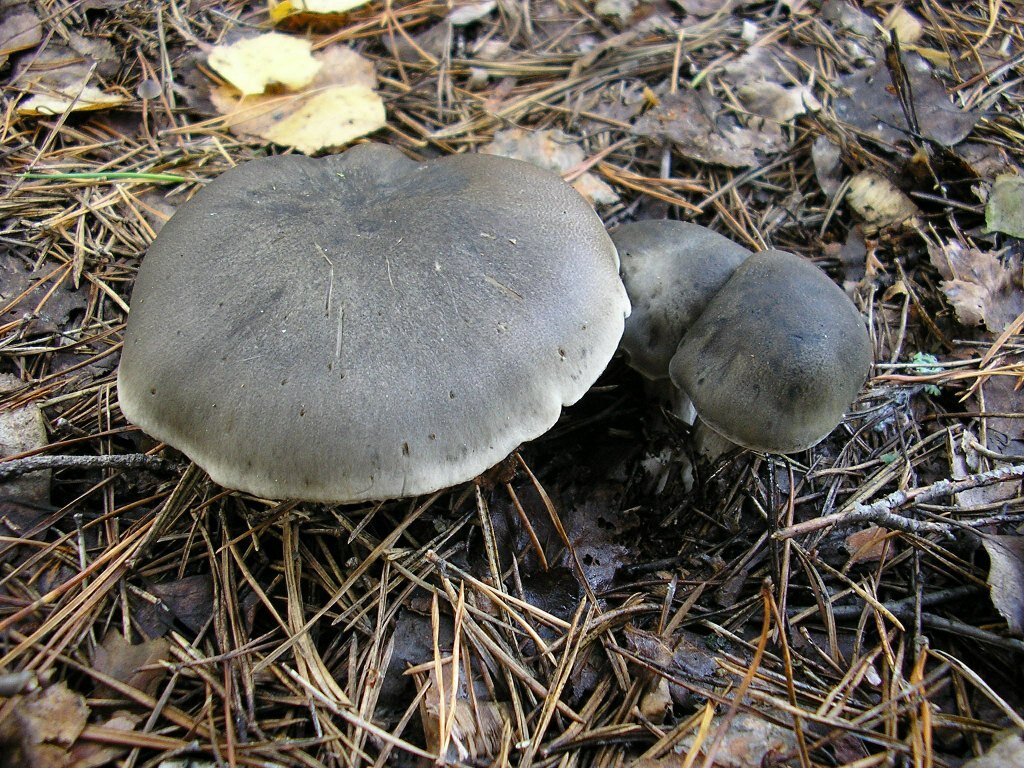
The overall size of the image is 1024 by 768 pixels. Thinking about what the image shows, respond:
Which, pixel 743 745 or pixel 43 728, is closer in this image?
pixel 43 728

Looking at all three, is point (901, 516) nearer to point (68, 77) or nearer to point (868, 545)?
point (868, 545)

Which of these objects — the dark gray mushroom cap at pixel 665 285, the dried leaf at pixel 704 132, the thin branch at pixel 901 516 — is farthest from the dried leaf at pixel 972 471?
the dried leaf at pixel 704 132

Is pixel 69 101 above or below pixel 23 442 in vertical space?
above

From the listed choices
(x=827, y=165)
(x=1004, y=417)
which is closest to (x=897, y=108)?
(x=827, y=165)

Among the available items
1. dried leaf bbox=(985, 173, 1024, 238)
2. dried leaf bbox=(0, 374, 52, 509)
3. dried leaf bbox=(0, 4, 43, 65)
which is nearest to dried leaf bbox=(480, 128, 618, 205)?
dried leaf bbox=(985, 173, 1024, 238)

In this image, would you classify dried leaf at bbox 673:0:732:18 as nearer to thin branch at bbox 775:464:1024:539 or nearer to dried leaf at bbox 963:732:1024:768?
thin branch at bbox 775:464:1024:539

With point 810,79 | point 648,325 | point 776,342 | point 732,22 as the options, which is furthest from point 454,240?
point 732,22
